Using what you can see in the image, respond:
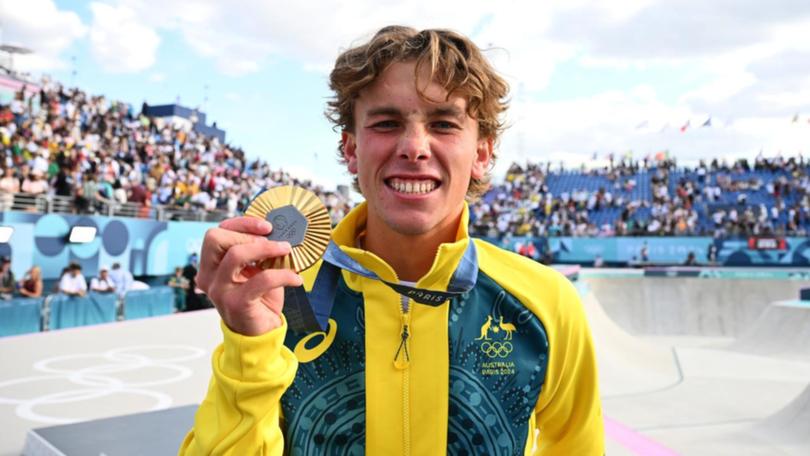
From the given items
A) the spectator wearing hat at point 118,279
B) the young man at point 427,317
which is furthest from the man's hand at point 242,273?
the spectator wearing hat at point 118,279

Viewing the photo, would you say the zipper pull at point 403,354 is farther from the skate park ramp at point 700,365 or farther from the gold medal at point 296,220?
the skate park ramp at point 700,365

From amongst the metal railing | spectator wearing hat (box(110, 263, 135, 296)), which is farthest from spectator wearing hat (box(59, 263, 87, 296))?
the metal railing

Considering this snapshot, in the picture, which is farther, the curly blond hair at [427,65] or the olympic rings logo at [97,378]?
the olympic rings logo at [97,378]

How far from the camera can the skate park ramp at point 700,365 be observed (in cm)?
814

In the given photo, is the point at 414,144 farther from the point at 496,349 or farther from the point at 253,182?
the point at 253,182

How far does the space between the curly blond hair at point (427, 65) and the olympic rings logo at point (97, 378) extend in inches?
195

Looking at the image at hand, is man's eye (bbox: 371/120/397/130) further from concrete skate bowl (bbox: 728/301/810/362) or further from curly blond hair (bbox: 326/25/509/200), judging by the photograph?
concrete skate bowl (bbox: 728/301/810/362)

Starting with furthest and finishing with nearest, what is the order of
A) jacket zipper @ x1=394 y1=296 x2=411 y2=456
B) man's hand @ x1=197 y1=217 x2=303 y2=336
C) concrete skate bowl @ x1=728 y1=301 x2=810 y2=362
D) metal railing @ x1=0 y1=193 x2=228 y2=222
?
concrete skate bowl @ x1=728 y1=301 x2=810 y2=362 → metal railing @ x1=0 y1=193 x2=228 y2=222 → jacket zipper @ x1=394 y1=296 x2=411 y2=456 → man's hand @ x1=197 y1=217 x2=303 y2=336

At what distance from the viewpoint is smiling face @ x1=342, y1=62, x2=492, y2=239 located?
5.82ft

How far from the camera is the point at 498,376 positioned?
192 centimetres

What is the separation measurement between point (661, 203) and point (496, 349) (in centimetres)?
3672

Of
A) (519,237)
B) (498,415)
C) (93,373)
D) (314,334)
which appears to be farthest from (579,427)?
(519,237)

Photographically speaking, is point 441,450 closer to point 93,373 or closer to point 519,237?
point 93,373

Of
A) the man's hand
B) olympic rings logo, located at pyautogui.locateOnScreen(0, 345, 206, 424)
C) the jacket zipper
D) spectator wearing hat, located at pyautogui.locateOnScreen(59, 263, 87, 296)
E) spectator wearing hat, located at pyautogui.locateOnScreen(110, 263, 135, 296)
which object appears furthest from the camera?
Answer: spectator wearing hat, located at pyautogui.locateOnScreen(110, 263, 135, 296)
